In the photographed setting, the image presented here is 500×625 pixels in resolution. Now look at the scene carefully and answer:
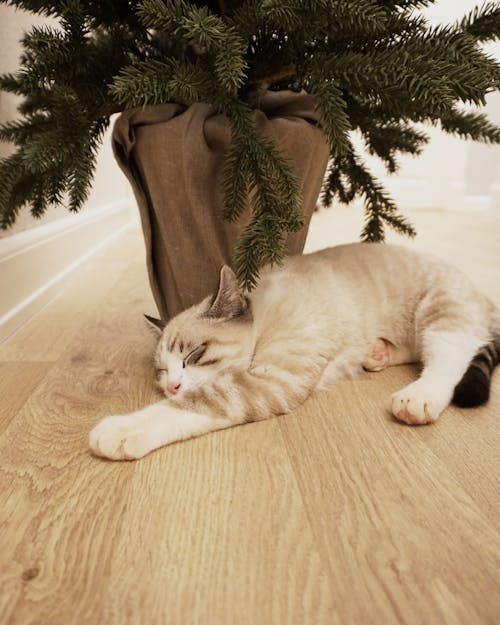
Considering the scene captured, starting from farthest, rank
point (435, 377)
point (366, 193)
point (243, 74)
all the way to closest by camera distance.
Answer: point (366, 193), point (435, 377), point (243, 74)

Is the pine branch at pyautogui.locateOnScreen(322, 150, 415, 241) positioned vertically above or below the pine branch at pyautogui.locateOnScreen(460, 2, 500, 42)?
below

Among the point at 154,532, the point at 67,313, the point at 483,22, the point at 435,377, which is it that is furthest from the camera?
the point at 67,313

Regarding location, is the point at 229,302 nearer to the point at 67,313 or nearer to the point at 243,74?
the point at 243,74

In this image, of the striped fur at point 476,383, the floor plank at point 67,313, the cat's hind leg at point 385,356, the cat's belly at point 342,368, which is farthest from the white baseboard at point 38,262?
the striped fur at point 476,383

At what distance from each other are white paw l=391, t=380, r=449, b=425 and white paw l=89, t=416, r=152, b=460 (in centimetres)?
50

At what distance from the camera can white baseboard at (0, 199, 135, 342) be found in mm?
1591

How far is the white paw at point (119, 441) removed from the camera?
883mm

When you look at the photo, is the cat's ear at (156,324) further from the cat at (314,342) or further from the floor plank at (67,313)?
the floor plank at (67,313)

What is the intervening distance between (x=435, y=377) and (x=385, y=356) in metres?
0.22

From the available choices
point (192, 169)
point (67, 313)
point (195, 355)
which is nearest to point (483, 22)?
point (192, 169)

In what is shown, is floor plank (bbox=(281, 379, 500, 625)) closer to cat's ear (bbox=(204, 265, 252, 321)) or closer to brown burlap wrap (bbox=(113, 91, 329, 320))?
cat's ear (bbox=(204, 265, 252, 321))

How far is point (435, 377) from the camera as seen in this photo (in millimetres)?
1109

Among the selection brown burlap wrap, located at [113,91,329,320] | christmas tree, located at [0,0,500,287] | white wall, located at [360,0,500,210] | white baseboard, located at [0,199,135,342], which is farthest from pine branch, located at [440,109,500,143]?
white wall, located at [360,0,500,210]

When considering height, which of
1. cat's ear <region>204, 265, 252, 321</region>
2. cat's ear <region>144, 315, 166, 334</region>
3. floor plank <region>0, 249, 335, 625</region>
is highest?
cat's ear <region>204, 265, 252, 321</region>
